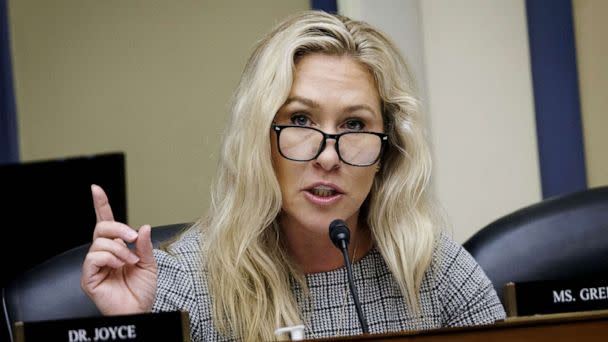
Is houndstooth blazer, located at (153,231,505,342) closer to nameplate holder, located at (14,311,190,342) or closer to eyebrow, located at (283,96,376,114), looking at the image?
eyebrow, located at (283,96,376,114)

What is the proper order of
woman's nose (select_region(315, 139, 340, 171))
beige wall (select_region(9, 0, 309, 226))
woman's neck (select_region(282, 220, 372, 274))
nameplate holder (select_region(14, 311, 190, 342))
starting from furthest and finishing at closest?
beige wall (select_region(9, 0, 309, 226))
woman's neck (select_region(282, 220, 372, 274))
woman's nose (select_region(315, 139, 340, 171))
nameplate holder (select_region(14, 311, 190, 342))

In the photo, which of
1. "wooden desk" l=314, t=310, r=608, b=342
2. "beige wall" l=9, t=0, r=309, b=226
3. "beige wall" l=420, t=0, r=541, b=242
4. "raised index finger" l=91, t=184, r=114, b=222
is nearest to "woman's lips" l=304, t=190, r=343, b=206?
"raised index finger" l=91, t=184, r=114, b=222

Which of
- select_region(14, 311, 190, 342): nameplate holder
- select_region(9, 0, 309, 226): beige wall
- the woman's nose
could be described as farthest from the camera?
select_region(9, 0, 309, 226): beige wall

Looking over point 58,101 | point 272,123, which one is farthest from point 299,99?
point 58,101

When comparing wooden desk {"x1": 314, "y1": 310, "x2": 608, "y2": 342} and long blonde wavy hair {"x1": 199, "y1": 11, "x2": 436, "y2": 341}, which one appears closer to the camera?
wooden desk {"x1": 314, "y1": 310, "x2": 608, "y2": 342}

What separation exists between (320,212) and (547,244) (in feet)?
1.88

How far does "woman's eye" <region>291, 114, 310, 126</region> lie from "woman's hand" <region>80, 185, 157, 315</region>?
1.25 ft

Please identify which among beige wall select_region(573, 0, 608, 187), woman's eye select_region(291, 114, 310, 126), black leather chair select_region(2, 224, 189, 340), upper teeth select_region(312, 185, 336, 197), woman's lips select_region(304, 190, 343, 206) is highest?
beige wall select_region(573, 0, 608, 187)

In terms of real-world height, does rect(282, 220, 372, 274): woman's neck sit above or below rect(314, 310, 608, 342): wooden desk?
above

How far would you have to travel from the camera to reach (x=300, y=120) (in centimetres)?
185

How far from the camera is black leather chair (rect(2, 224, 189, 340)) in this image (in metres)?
1.85

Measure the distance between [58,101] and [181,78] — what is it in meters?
0.41

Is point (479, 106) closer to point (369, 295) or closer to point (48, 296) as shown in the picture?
point (369, 295)

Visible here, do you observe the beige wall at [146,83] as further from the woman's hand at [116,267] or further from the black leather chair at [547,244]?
the woman's hand at [116,267]
